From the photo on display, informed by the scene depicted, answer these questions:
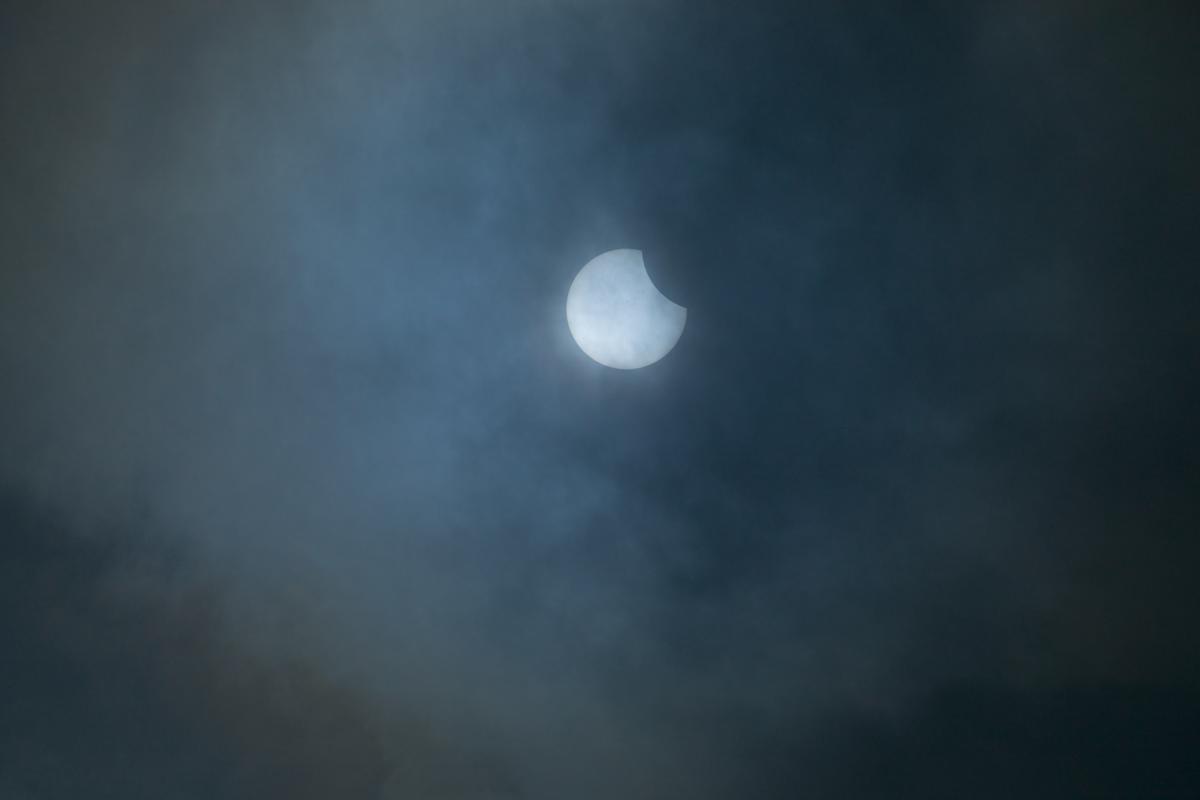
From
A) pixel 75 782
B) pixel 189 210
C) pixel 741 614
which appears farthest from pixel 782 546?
pixel 75 782

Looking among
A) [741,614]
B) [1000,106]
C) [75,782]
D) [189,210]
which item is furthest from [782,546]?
[75,782]

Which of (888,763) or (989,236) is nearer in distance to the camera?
(989,236)

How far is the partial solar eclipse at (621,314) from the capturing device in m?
8.27

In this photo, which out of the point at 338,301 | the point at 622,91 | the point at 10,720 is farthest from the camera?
the point at 10,720

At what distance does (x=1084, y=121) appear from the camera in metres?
8.01

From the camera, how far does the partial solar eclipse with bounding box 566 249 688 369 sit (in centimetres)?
827

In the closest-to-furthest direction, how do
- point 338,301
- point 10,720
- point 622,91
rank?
point 622,91
point 338,301
point 10,720

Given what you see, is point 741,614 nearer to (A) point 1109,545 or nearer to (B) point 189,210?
(A) point 1109,545

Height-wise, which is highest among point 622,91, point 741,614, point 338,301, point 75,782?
point 622,91

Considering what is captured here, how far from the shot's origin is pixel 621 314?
328 inches

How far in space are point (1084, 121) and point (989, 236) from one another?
133 centimetres

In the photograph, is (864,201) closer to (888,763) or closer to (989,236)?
(989,236)

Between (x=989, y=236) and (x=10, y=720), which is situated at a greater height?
(x=989, y=236)

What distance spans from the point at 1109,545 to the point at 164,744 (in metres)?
10.8
